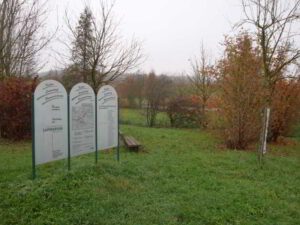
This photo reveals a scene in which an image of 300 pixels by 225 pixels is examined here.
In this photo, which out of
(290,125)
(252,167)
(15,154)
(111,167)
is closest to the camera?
(111,167)

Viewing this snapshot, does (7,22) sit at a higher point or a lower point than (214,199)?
higher

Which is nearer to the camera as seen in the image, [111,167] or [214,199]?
[214,199]

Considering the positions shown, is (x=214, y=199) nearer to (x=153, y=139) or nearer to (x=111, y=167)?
(x=111, y=167)

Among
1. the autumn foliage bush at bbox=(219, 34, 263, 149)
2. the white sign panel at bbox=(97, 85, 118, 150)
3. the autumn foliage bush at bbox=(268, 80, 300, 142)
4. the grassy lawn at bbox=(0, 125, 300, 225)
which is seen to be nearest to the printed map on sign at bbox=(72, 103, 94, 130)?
the white sign panel at bbox=(97, 85, 118, 150)

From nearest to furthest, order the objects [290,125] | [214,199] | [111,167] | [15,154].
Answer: [214,199], [111,167], [15,154], [290,125]

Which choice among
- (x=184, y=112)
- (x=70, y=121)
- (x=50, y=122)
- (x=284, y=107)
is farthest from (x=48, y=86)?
(x=184, y=112)

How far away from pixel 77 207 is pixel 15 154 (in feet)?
19.5

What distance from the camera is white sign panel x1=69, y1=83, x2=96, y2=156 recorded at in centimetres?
745

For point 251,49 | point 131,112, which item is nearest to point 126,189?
point 251,49

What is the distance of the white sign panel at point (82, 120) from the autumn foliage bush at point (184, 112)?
1731 cm

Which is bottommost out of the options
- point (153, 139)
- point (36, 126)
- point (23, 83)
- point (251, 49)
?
point (153, 139)

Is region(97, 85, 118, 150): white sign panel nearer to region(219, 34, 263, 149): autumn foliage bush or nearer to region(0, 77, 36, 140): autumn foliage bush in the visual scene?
region(219, 34, 263, 149): autumn foliage bush

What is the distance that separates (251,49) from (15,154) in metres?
9.38

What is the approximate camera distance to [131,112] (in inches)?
1252
